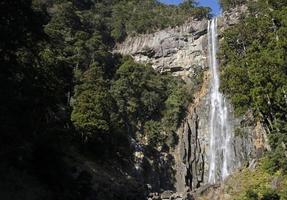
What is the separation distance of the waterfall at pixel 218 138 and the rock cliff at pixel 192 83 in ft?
1.87

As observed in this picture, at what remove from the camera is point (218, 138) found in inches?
1857

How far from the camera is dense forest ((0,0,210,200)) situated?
13.8m

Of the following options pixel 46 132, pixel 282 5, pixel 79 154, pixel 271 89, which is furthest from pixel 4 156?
pixel 79 154

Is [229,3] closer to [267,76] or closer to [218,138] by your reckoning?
[218,138]

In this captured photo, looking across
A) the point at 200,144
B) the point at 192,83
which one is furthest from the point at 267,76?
the point at 192,83

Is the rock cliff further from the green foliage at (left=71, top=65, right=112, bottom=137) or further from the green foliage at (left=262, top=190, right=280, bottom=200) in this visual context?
the green foliage at (left=262, top=190, right=280, bottom=200)

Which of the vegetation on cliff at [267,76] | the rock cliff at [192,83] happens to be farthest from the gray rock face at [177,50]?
the vegetation on cliff at [267,76]

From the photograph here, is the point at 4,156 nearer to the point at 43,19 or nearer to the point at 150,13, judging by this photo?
the point at 43,19

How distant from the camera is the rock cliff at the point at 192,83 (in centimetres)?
4428

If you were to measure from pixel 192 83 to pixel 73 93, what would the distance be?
690 inches

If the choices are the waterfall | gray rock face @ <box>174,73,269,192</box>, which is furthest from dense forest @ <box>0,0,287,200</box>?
the waterfall

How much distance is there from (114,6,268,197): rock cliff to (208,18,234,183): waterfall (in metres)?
0.57

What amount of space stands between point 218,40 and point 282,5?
31969mm

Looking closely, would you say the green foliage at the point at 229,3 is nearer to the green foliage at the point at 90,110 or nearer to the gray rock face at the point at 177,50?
the gray rock face at the point at 177,50
